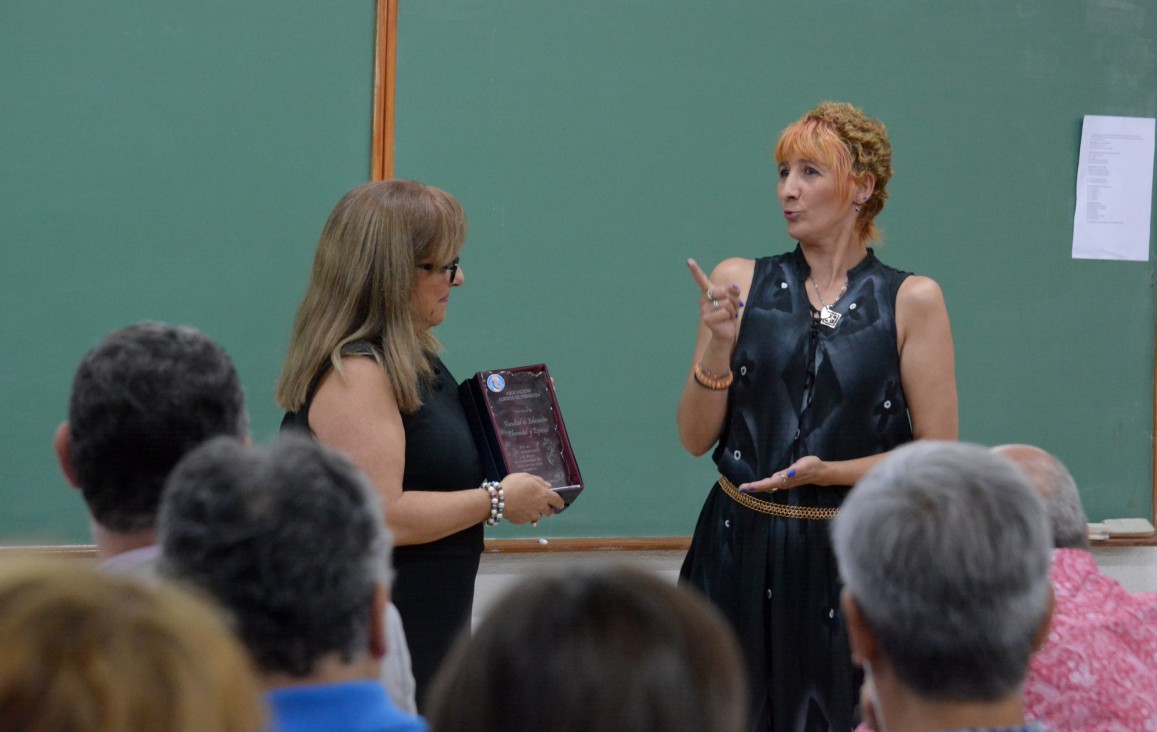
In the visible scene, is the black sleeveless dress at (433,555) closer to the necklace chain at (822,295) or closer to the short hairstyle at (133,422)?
the short hairstyle at (133,422)

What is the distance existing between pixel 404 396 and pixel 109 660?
143 cm

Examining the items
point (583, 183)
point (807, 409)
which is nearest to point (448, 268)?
point (807, 409)

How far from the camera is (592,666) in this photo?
797 millimetres

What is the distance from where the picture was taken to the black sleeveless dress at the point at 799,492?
7.88 ft

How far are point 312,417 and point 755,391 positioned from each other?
36.3 inches

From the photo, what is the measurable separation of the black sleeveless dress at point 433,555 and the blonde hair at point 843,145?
92 centimetres

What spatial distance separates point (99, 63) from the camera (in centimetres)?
287

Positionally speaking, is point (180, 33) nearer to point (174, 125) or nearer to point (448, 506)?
point (174, 125)

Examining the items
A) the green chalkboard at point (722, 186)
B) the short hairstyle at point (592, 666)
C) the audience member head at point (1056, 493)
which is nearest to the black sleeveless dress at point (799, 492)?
the audience member head at point (1056, 493)

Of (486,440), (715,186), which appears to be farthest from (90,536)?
(715,186)

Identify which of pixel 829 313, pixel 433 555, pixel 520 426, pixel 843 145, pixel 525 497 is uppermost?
pixel 843 145

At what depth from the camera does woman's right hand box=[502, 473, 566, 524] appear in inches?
86.8

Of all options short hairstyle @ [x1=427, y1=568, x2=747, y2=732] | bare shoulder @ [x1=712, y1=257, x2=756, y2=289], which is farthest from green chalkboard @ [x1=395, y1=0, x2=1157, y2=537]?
short hairstyle @ [x1=427, y1=568, x2=747, y2=732]

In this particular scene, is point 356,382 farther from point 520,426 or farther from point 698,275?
point 698,275
